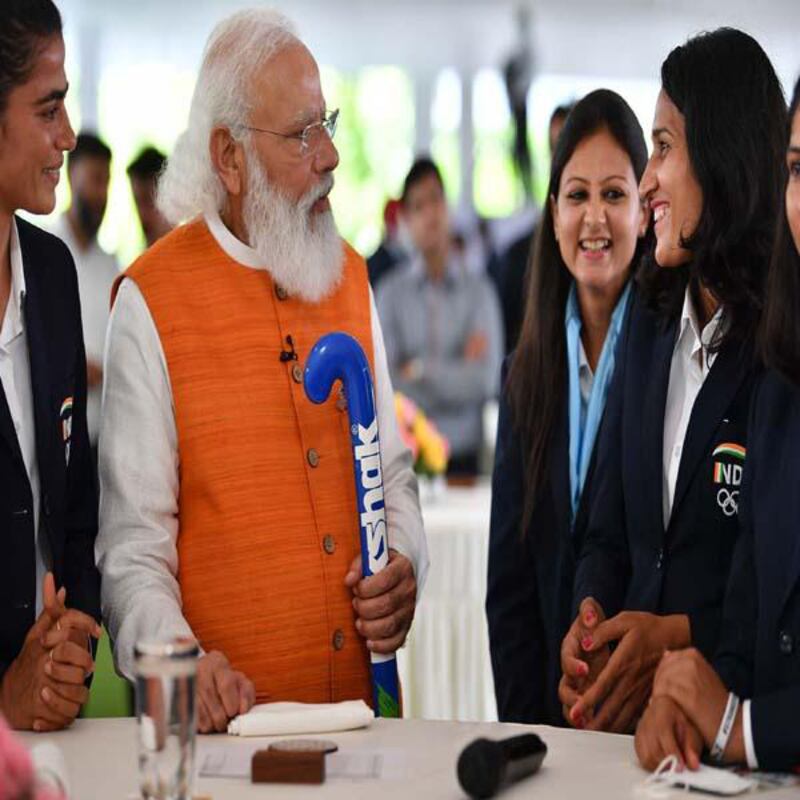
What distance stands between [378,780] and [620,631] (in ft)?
2.55

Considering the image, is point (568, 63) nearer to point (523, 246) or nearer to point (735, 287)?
point (523, 246)

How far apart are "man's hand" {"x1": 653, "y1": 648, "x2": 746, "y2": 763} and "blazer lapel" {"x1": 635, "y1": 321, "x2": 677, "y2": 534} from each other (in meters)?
0.65

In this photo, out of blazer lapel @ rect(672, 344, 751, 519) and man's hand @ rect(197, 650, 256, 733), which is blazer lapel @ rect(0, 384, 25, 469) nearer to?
man's hand @ rect(197, 650, 256, 733)

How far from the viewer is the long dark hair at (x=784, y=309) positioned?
2.71m

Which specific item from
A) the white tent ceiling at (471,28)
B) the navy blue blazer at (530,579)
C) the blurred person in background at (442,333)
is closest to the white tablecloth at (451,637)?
the navy blue blazer at (530,579)

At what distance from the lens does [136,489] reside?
3033 mm

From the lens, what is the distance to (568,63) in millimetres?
14375

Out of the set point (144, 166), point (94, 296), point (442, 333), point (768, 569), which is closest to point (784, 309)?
point (768, 569)

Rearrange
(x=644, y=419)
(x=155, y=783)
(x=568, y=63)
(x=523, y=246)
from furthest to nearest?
1. (x=568, y=63)
2. (x=523, y=246)
3. (x=644, y=419)
4. (x=155, y=783)

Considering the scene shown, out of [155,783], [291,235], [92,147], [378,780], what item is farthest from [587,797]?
[92,147]

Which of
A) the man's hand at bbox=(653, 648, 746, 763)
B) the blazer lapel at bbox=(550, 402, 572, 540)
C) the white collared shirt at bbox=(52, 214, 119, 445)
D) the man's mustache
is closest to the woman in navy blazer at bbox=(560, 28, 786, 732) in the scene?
the blazer lapel at bbox=(550, 402, 572, 540)

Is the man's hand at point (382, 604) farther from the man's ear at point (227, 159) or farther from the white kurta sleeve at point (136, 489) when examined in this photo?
the man's ear at point (227, 159)

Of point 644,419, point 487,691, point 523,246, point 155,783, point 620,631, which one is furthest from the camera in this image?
point 523,246

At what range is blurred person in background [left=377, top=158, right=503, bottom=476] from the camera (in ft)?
27.9
